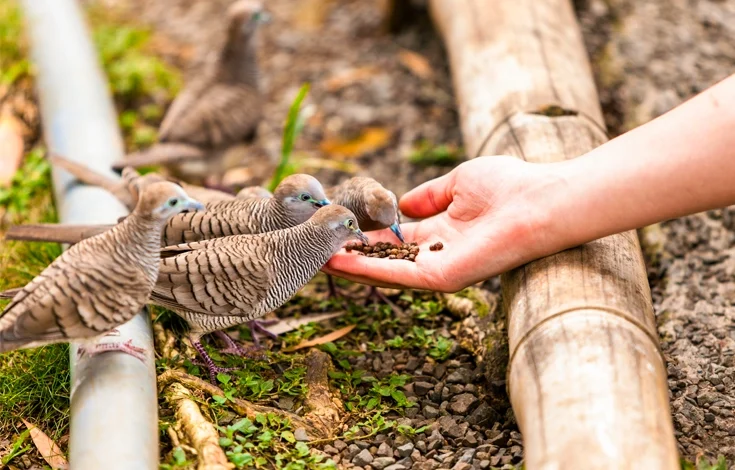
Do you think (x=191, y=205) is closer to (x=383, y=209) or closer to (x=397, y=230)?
(x=383, y=209)

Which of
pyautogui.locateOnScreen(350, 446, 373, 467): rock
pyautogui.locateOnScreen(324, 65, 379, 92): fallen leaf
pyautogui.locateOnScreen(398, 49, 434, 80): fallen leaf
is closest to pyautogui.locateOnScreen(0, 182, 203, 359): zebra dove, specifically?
pyautogui.locateOnScreen(350, 446, 373, 467): rock

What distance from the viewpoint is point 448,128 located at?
673 cm

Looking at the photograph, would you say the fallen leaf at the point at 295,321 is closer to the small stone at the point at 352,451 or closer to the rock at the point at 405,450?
the small stone at the point at 352,451

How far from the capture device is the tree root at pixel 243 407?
3732mm

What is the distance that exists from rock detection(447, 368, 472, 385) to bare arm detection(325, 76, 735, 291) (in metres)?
0.54

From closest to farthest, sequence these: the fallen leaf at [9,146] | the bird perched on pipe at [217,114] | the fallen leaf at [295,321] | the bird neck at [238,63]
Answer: the fallen leaf at [295,321], the bird perched on pipe at [217,114], the fallen leaf at [9,146], the bird neck at [238,63]

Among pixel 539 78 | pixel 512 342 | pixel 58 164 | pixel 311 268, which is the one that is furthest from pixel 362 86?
pixel 512 342

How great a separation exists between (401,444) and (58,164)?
9.72 feet

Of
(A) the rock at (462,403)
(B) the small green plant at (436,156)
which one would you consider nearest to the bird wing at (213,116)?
(B) the small green plant at (436,156)

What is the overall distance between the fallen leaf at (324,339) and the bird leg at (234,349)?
213 mm

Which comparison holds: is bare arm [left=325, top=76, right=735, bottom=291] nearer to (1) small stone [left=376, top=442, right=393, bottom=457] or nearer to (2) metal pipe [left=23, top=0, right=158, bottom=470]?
(1) small stone [left=376, top=442, right=393, bottom=457]

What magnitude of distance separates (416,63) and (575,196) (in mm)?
4272

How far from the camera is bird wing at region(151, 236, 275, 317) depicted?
3.87 meters

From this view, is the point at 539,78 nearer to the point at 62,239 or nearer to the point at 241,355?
the point at 241,355
